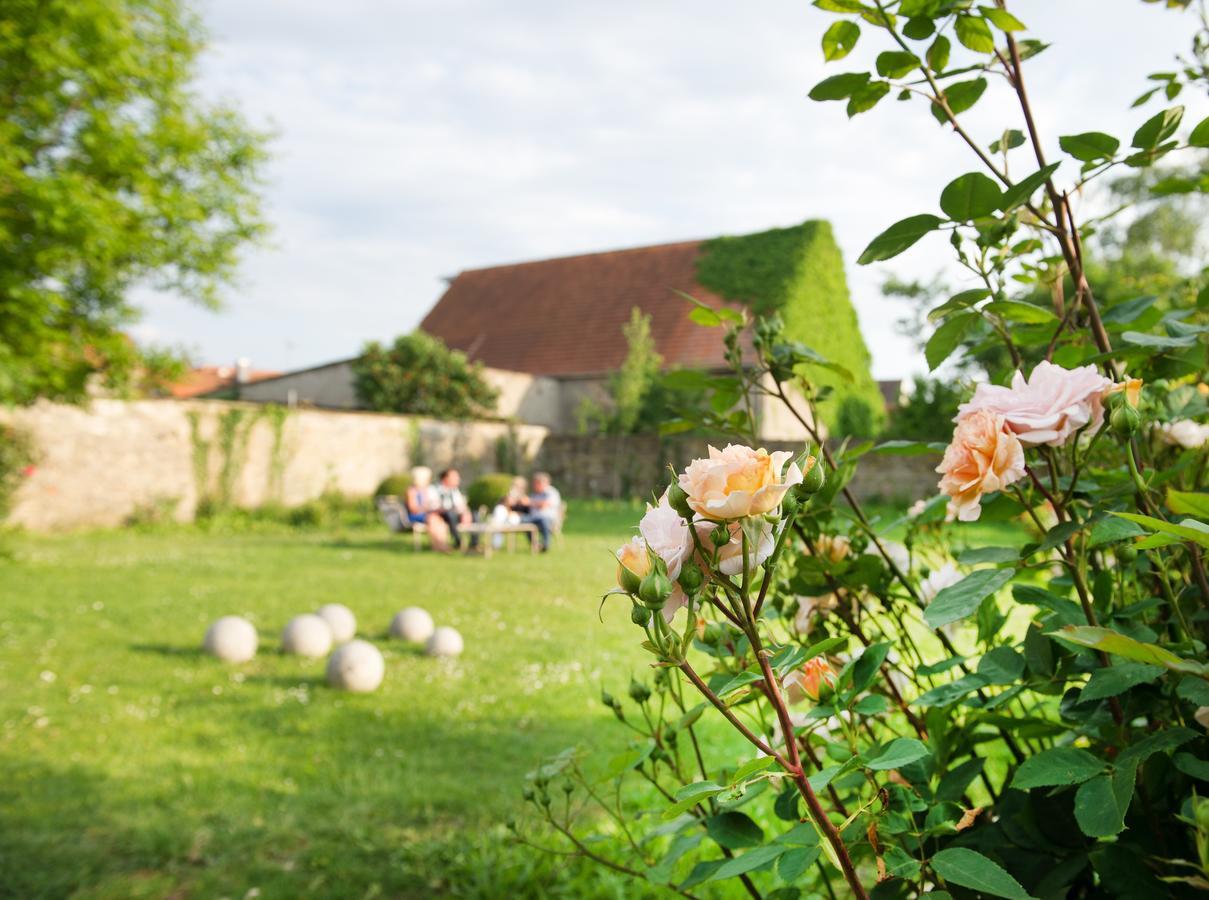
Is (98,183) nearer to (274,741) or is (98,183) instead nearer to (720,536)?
(274,741)

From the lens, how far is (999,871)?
78 centimetres

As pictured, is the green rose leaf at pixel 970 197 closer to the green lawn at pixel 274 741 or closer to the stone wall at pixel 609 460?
the green lawn at pixel 274 741

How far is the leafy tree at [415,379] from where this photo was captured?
21312 millimetres

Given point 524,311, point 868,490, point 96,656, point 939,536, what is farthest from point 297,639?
point 524,311

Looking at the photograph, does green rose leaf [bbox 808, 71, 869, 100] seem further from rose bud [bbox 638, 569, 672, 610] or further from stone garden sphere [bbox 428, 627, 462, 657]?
stone garden sphere [bbox 428, 627, 462, 657]

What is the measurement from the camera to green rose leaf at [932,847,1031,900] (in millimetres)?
750

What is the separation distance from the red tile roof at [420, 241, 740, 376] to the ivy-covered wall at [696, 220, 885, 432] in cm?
77

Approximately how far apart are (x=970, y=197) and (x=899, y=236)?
93 millimetres

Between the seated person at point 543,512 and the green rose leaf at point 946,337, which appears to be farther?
the seated person at point 543,512

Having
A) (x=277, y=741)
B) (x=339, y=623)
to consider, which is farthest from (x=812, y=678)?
(x=339, y=623)

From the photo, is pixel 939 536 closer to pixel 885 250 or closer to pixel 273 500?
pixel 885 250

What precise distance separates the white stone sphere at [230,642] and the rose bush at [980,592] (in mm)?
4882

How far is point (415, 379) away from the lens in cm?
2139

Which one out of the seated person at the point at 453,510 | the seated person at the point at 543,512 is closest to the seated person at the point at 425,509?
the seated person at the point at 453,510
